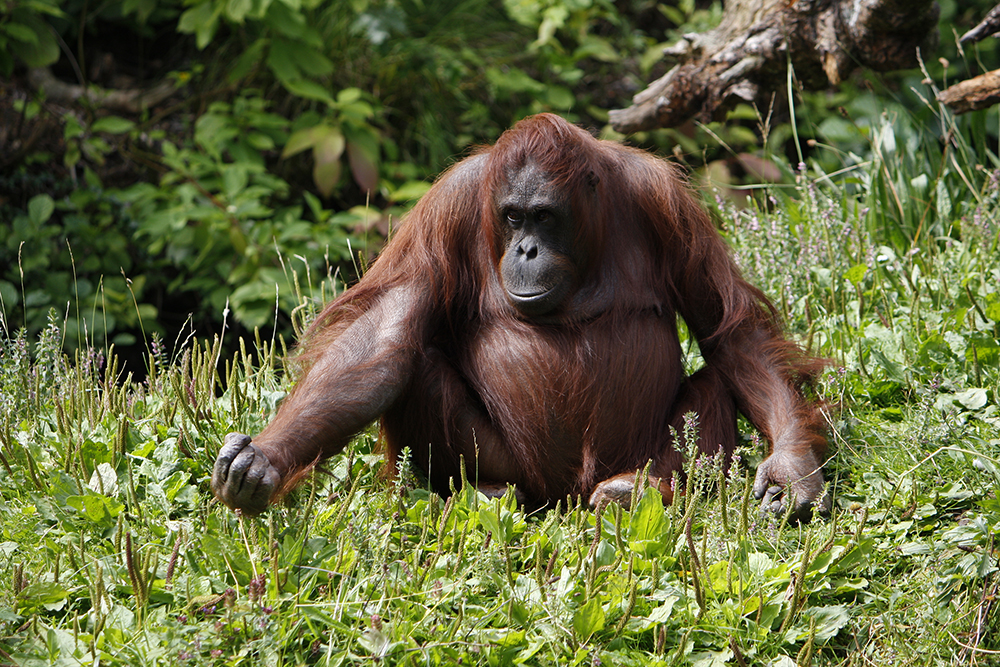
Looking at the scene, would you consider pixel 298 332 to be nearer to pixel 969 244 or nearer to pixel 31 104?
pixel 969 244

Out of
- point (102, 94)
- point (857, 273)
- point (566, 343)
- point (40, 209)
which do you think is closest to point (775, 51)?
point (857, 273)

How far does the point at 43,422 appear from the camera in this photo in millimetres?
3121

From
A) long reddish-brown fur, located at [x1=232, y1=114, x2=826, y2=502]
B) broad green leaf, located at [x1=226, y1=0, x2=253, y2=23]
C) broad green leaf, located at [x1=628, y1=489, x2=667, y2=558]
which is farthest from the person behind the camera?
broad green leaf, located at [x1=226, y1=0, x2=253, y2=23]

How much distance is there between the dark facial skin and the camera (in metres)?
2.73

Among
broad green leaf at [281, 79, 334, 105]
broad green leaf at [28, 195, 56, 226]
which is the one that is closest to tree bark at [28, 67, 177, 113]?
broad green leaf at [28, 195, 56, 226]

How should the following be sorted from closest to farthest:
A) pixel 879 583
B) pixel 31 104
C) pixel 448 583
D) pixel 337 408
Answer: pixel 448 583, pixel 879 583, pixel 337 408, pixel 31 104

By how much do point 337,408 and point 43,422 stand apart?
1.09m

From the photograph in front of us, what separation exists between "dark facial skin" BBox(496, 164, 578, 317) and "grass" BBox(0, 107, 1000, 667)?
569mm

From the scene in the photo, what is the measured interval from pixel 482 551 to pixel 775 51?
312 centimetres

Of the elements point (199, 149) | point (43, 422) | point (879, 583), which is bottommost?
point (879, 583)

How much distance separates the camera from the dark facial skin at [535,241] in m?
2.73

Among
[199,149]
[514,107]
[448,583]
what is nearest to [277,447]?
[448,583]

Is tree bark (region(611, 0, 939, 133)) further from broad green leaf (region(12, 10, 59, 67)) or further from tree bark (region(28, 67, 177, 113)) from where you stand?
tree bark (region(28, 67, 177, 113))

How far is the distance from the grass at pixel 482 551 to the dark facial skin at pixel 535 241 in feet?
1.87
